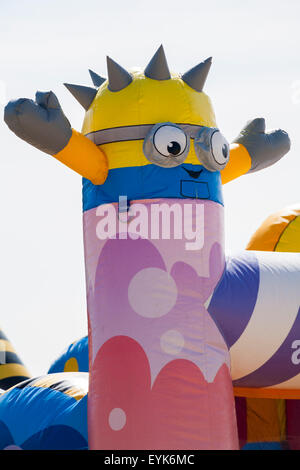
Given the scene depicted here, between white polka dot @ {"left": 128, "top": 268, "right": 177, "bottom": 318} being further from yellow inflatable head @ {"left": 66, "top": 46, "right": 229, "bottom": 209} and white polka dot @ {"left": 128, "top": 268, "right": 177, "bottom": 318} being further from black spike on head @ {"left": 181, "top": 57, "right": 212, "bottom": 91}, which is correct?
black spike on head @ {"left": 181, "top": 57, "right": 212, "bottom": 91}

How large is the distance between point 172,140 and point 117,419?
1.47m

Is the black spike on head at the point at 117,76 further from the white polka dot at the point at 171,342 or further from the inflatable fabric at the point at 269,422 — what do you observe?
the inflatable fabric at the point at 269,422

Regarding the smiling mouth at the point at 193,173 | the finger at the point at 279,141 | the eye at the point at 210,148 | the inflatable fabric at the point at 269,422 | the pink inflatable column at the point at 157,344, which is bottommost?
the inflatable fabric at the point at 269,422

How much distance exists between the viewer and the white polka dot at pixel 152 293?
13.2 ft

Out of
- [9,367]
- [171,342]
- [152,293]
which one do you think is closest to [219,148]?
[152,293]

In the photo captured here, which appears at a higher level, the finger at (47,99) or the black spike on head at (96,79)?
the black spike on head at (96,79)

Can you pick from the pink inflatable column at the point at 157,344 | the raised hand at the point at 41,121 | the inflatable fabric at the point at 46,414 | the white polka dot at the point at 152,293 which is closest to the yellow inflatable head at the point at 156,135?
the pink inflatable column at the point at 157,344

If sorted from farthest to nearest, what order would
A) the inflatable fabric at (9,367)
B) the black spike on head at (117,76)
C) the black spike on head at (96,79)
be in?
the inflatable fabric at (9,367) → the black spike on head at (96,79) → the black spike on head at (117,76)

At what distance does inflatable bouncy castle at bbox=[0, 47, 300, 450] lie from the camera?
396cm

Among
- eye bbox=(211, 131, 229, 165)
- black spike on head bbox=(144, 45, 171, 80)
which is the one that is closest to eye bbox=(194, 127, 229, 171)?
eye bbox=(211, 131, 229, 165)

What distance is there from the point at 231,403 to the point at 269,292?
2.07ft

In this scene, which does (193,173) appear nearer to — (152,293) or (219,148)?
(219,148)

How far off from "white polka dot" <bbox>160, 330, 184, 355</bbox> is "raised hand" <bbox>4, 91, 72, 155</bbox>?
3.68ft

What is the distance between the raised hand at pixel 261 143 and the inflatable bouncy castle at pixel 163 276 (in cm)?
49
